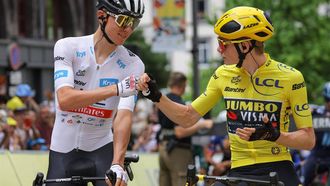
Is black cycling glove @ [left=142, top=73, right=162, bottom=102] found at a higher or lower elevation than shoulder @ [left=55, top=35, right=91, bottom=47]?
lower

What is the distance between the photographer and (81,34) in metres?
36.2

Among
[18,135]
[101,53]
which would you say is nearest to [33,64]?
[18,135]

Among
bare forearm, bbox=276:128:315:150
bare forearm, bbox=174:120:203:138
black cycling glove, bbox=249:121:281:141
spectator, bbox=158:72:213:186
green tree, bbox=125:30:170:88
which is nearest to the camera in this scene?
black cycling glove, bbox=249:121:281:141

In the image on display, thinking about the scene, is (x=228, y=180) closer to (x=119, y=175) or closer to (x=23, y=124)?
(x=119, y=175)

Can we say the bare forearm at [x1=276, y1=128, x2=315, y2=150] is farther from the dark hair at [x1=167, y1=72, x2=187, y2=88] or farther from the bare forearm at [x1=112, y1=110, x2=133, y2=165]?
the dark hair at [x1=167, y1=72, x2=187, y2=88]

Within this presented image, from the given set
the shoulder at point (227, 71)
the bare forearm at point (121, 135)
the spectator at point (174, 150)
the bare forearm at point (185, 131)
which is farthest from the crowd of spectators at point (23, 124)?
the shoulder at point (227, 71)

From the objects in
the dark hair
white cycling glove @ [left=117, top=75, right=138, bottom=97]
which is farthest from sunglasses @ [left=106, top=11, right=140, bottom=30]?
the dark hair

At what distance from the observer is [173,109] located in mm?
7555

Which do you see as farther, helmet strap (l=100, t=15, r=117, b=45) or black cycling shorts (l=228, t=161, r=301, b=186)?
helmet strap (l=100, t=15, r=117, b=45)

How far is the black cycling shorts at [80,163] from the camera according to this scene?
7438 mm

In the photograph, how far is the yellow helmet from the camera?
720 centimetres

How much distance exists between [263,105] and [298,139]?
1.28ft

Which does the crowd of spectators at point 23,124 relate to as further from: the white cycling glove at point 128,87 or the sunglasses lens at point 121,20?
the white cycling glove at point 128,87

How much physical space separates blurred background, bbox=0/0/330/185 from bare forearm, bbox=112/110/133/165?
8.68 feet
